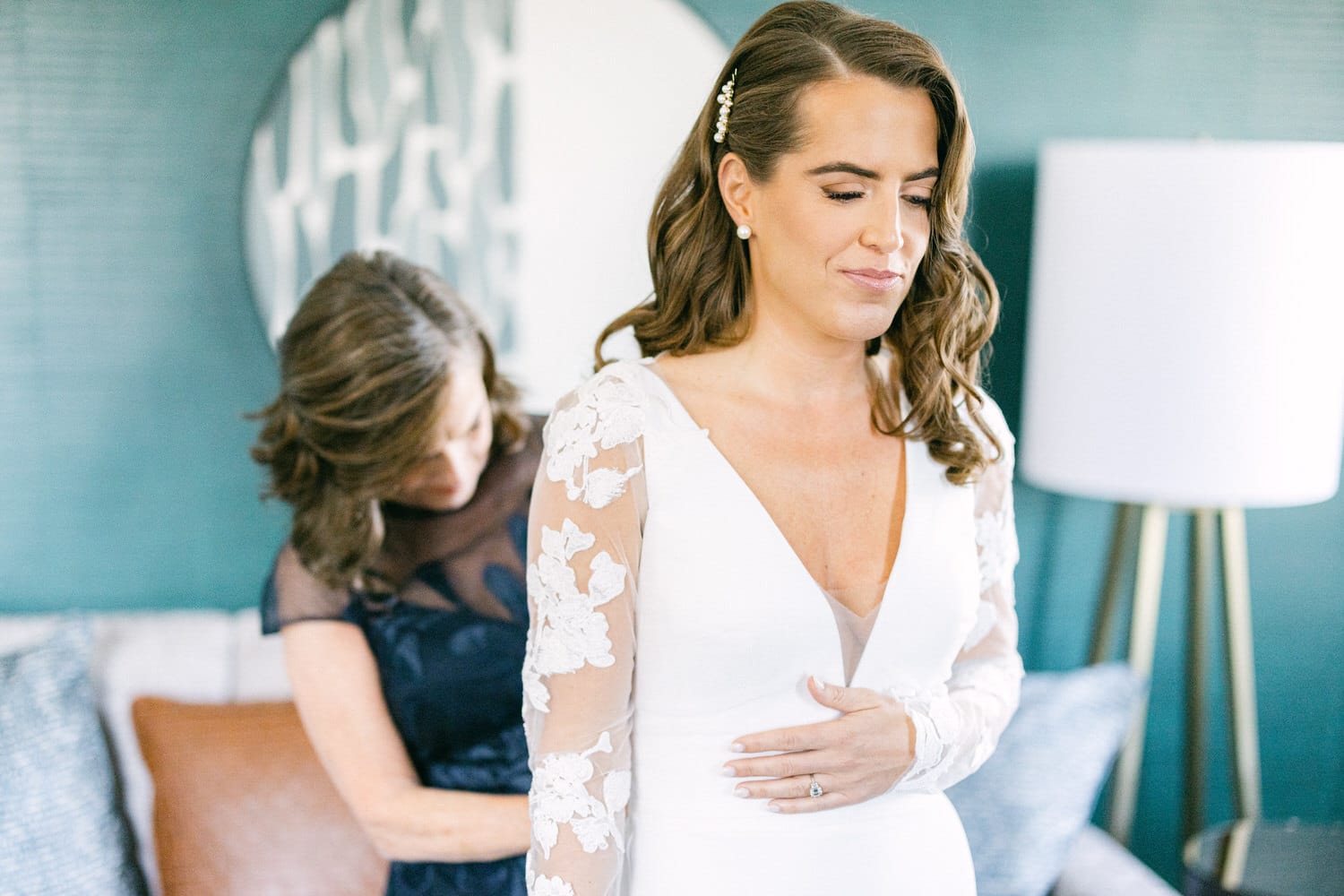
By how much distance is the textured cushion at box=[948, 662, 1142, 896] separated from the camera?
1.99 metres

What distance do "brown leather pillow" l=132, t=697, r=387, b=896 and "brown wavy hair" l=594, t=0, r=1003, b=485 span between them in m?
0.99

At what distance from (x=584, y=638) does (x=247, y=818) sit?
102 centimetres

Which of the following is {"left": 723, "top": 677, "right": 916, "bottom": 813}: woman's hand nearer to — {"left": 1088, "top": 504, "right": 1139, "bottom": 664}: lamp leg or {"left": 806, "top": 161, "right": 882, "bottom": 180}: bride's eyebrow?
{"left": 806, "top": 161, "right": 882, "bottom": 180}: bride's eyebrow

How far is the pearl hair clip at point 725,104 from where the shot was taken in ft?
4.41

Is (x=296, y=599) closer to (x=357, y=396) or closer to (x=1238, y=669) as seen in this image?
(x=357, y=396)

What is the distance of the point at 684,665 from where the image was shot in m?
1.29

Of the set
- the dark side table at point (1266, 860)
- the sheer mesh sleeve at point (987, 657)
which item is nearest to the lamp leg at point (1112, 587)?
the dark side table at point (1266, 860)

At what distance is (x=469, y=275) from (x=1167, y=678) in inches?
68.7

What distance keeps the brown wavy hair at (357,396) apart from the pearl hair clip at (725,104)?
661mm

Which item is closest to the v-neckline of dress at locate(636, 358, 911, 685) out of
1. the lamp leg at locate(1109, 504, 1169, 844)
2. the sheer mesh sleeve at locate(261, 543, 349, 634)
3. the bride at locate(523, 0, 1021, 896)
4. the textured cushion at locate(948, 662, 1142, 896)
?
the bride at locate(523, 0, 1021, 896)

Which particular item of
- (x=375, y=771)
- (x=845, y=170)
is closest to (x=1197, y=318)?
(x=845, y=170)

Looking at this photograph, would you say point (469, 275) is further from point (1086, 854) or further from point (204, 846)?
point (1086, 854)

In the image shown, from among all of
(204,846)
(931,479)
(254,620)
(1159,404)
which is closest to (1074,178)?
(1159,404)

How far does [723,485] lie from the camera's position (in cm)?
132
